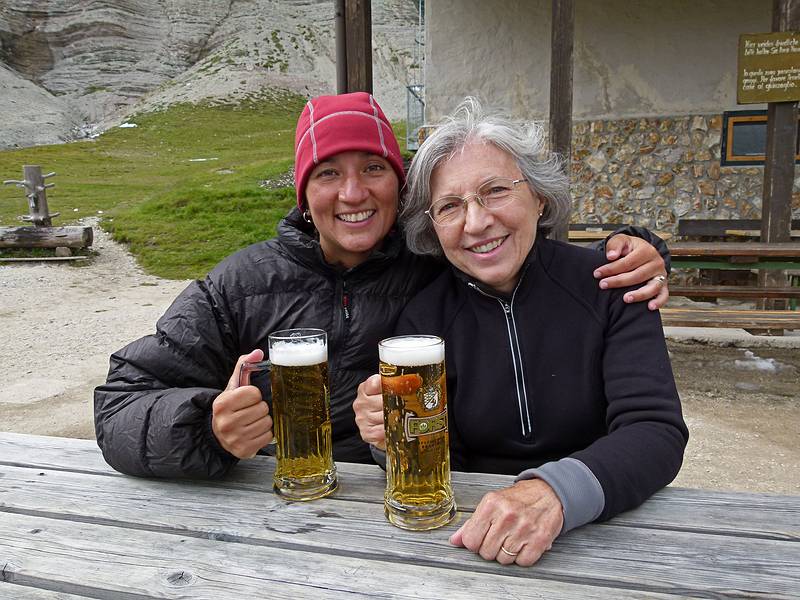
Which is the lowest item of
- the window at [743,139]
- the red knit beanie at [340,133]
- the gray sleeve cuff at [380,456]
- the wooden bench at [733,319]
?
the wooden bench at [733,319]

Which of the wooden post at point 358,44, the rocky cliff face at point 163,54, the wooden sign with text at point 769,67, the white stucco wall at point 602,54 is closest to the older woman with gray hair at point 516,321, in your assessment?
the wooden post at point 358,44

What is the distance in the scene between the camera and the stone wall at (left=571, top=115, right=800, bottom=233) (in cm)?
700

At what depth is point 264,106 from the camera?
40.8m

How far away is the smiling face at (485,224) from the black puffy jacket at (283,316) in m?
0.26

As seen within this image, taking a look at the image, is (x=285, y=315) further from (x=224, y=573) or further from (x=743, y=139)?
(x=743, y=139)

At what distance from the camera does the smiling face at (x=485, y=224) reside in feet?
5.66

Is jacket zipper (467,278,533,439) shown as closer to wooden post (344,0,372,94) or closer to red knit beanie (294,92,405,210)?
red knit beanie (294,92,405,210)

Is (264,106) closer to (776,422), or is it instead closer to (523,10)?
(523,10)

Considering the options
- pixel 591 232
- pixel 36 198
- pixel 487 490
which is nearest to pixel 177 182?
pixel 36 198

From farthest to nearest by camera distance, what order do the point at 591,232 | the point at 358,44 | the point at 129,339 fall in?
the point at 591,232
the point at 129,339
the point at 358,44

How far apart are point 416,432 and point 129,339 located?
6.00 meters

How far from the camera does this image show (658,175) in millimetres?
7223

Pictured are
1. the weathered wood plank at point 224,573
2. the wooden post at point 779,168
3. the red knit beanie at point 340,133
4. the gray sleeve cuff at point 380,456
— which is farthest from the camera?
the wooden post at point 779,168

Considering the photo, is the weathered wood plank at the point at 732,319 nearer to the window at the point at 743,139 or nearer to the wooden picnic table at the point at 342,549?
Answer: the window at the point at 743,139
